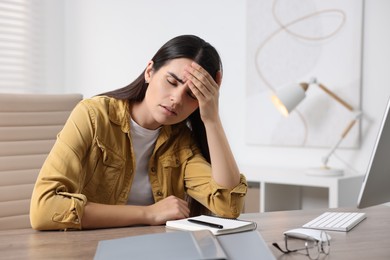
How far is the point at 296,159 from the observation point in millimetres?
3102

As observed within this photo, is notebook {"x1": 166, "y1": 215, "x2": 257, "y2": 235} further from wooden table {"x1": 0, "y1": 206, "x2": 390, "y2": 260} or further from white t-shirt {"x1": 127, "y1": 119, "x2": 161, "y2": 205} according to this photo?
white t-shirt {"x1": 127, "y1": 119, "x2": 161, "y2": 205}

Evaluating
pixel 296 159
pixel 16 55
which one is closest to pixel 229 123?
pixel 296 159

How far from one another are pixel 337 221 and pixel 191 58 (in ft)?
2.01

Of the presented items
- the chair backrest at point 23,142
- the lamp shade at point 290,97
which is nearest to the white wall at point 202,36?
the lamp shade at point 290,97

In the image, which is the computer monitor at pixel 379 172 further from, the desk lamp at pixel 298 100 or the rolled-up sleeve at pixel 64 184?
the desk lamp at pixel 298 100

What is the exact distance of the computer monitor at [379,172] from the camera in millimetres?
1128

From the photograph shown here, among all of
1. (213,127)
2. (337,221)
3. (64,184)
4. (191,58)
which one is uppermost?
(191,58)

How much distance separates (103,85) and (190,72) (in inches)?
97.3

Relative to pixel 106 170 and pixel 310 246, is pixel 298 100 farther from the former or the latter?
pixel 310 246

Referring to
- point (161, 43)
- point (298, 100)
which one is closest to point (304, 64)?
point (298, 100)

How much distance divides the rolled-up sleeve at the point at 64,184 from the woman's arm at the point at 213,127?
328 millimetres

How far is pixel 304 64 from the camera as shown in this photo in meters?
3.03

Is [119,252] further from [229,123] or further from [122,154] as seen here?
[229,123]

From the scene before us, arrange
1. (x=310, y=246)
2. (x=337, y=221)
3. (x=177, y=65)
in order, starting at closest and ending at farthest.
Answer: (x=310, y=246) < (x=337, y=221) < (x=177, y=65)
